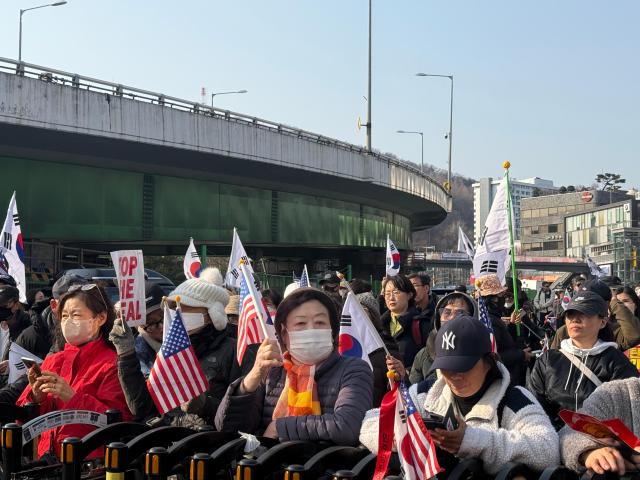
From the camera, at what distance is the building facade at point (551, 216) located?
152m

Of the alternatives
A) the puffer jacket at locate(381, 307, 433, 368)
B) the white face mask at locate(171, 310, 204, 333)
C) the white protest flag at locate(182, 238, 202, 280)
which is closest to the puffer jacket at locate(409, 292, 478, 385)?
the puffer jacket at locate(381, 307, 433, 368)

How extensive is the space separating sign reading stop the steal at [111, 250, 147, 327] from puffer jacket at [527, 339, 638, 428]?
8.83ft

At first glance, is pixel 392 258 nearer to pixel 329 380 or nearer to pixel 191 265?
pixel 191 265

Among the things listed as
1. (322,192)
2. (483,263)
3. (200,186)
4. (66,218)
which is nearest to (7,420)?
(483,263)

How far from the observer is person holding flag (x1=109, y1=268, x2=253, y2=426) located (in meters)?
5.65

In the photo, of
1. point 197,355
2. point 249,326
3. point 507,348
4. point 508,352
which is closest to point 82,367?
point 197,355

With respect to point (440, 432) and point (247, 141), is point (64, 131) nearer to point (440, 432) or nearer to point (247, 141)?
point (247, 141)

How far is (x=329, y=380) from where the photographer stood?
5.00m

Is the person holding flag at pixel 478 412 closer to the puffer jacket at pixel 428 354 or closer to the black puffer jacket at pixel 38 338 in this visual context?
the puffer jacket at pixel 428 354

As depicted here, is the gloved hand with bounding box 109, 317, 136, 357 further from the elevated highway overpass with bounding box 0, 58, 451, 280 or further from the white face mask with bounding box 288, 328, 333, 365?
the elevated highway overpass with bounding box 0, 58, 451, 280

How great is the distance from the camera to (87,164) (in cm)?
2853

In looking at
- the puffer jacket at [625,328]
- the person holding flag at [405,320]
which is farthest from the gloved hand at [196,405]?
the puffer jacket at [625,328]

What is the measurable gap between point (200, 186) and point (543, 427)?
2879cm

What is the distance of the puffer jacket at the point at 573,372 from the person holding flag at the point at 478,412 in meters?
1.87
